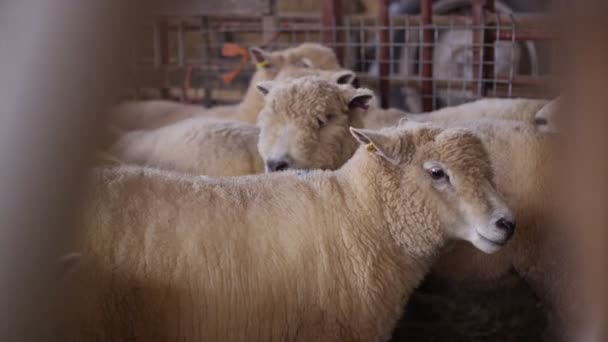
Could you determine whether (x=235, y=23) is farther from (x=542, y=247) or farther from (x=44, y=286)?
(x=44, y=286)

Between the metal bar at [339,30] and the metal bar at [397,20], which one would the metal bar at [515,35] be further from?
the metal bar at [339,30]

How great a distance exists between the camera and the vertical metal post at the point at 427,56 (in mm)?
5336

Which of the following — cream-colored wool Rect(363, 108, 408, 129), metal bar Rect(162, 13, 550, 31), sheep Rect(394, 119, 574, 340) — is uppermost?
metal bar Rect(162, 13, 550, 31)

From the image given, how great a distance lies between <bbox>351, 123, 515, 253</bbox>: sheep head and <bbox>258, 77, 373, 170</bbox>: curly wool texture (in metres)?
0.83

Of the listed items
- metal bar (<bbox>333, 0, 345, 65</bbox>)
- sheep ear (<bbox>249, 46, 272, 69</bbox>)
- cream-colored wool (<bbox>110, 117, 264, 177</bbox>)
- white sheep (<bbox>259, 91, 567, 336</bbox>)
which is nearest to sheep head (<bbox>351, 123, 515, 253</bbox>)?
white sheep (<bbox>259, 91, 567, 336</bbox>)

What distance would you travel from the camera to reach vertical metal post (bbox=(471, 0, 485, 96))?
5.05 metres

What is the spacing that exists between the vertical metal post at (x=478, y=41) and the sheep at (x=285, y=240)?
2.73m

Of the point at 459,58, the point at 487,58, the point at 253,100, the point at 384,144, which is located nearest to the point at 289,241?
the point at 384,144

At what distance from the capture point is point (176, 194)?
236 centimetres

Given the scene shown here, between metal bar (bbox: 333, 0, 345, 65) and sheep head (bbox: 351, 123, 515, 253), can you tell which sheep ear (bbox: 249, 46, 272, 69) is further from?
sheep head (bbox: 351, 123, 515, 253)

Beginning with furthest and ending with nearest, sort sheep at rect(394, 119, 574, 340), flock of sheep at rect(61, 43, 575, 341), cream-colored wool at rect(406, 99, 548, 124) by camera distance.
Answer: cream-colored wool at rect(406, 99, 548, 124)
sheep at rect(394, 119, 574, 340)
flock of sheep at rect(61, 43, 575, 341)

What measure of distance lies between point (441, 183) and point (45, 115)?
6.76 feet

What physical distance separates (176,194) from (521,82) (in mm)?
3517

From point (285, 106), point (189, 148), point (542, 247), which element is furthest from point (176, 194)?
point (542, 247)
